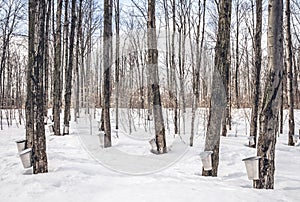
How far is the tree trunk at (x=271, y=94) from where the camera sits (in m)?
3.56

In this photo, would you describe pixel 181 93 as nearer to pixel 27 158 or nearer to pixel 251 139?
pixel 251 139

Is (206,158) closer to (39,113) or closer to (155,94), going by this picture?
(39,113)

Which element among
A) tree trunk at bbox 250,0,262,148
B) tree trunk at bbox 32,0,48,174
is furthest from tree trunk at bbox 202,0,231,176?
tree trunk at bbox 250,0,262,148

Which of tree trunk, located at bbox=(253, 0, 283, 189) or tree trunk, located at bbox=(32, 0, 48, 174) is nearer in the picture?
tree trunk, located at bbox=(253, 0, 283, 189)

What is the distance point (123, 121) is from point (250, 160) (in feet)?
29.4

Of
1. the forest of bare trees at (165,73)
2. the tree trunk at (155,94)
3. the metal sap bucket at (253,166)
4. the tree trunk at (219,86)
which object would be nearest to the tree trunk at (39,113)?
the forest of bare trees at (165,73)

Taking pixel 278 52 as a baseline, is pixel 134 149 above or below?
below

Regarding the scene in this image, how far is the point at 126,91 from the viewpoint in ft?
42.8

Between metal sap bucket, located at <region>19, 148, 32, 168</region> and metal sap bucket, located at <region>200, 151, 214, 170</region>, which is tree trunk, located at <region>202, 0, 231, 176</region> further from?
metal sap bucket, located at <region>19, 148, 32, 168</region>

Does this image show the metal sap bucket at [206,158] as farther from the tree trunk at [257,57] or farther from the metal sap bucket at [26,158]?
the tree trunk at [257,57]

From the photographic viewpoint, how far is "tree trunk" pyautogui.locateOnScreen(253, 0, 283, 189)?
3.56 meters

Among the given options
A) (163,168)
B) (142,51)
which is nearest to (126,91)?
(142,51)

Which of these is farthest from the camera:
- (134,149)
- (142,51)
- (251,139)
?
(142,51)

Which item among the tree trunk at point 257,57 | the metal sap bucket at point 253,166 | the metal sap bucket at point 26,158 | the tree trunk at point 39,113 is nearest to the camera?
the metal sap bucket at point 253,166
